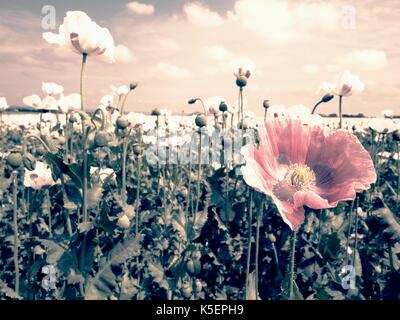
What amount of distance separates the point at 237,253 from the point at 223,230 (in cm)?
24

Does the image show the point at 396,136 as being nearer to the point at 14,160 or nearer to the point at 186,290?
the point at 186,290

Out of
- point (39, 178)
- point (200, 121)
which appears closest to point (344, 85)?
point (200, 121)

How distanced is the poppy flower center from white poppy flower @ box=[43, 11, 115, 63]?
1.31 m

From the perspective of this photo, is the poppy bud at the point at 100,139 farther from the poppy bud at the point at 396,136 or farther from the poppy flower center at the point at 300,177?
the poppy bud at the point at 396,136

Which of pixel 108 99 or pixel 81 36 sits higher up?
pixel 108 99

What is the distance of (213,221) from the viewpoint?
317cm

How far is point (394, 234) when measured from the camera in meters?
2.30

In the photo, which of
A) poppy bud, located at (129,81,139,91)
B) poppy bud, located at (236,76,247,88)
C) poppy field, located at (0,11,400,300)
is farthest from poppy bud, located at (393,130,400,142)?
poppy bud, located at (129,81,139,91)

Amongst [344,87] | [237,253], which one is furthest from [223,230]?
[344,87]

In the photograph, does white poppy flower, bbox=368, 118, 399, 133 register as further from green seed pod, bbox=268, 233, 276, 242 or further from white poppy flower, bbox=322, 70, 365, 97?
green seed pod, bbox=268, 233, 276, 242

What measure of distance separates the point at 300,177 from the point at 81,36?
1.41 metres

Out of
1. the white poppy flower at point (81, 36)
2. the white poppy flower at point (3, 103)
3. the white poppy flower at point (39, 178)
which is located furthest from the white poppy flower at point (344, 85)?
the white poppy flower at point (3, 103)

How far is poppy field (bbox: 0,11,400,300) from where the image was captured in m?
1.53

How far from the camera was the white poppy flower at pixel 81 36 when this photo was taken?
214cm
